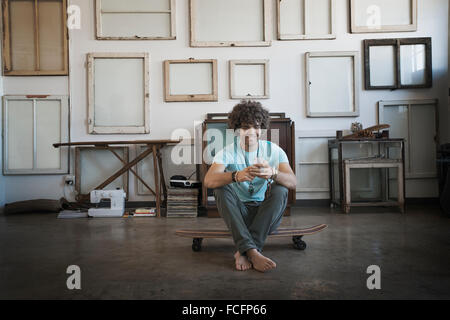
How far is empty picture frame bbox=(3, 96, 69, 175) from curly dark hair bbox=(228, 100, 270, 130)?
9.96 feet

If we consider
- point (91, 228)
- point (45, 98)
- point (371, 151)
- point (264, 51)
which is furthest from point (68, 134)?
point (371, 151)

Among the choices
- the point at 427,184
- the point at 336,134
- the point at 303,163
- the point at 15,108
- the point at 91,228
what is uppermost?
the point at 15,108

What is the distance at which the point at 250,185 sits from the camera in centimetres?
219

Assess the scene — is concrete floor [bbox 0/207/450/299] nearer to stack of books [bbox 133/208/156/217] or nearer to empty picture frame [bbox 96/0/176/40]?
stack of books [bbox 133/208/156/217]

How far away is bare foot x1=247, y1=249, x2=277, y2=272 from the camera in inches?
71.6

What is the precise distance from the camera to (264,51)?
437 centimetres

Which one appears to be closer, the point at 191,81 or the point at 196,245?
the point at 196,245

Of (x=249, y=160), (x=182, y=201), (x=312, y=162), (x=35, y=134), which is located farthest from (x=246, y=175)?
(x=35, y=134)

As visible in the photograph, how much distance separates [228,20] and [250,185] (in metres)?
2.95

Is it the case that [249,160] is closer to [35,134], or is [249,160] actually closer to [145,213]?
[145,213]

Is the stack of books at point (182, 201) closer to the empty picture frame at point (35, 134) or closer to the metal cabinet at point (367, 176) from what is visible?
the empty picture frame at point (35, 134)

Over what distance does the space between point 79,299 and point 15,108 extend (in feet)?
12.6

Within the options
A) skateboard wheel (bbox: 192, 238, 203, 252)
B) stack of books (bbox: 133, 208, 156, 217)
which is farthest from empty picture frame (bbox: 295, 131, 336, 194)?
skateboard wheel (bbox: 192, 238, 203, 252)
